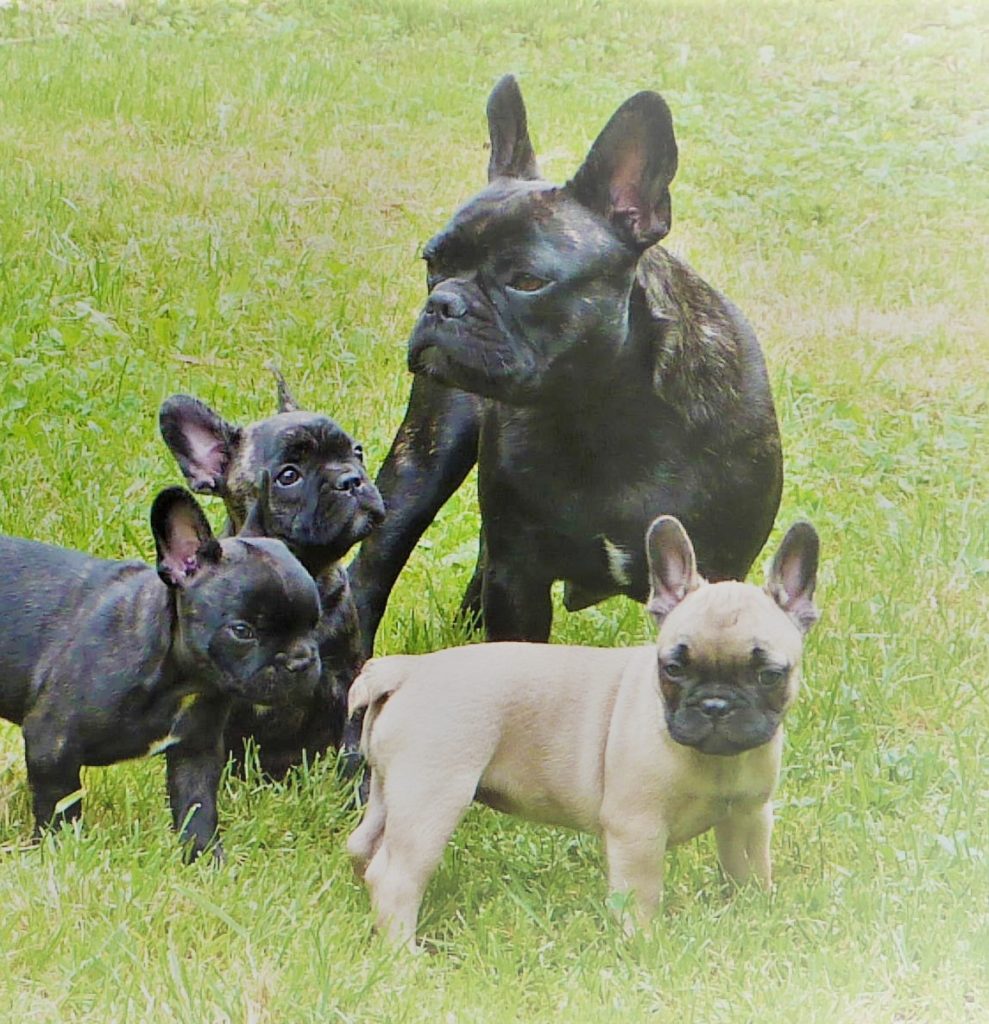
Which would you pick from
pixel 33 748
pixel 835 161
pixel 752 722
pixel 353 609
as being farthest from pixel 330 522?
pixel 835 161

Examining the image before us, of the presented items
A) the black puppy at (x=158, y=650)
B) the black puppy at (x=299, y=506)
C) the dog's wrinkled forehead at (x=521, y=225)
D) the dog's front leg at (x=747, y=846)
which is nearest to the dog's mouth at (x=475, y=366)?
the dog's wrinkled forehead at (x=521, y=225)

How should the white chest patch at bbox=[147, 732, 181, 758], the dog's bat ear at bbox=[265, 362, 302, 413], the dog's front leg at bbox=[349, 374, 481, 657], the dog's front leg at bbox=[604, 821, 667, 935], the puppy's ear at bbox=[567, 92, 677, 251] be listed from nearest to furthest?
1. the dog's front leg at bbox=[604, 821, 667, 935]
2. the puppy's ear at bbox=[567, 92, 677, 251]
3. the white chest patch at bbox=[147, 732, 181, 758]
4. the dog's bat ear at bbox=[265, 362, 302, 413]
5. the dog's front leg at bbox=[349, 374, 481, 657]

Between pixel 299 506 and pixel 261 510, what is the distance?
0.07m

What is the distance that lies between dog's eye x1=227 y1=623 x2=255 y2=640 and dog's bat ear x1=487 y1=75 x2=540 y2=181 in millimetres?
760

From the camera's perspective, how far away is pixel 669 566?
7.22ft

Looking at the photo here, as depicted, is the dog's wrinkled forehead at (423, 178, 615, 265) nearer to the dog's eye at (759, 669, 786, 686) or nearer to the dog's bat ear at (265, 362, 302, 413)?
the dog's bat ear at (265, 362, 302, 413)

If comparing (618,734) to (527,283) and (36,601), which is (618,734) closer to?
(527,283)

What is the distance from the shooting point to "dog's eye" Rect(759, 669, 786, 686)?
2.08 m

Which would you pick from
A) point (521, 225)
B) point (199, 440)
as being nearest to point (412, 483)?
point (199, 440)

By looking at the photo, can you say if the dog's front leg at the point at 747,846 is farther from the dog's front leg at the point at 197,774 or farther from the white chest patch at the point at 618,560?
the dog's front leg at the point at 197,774

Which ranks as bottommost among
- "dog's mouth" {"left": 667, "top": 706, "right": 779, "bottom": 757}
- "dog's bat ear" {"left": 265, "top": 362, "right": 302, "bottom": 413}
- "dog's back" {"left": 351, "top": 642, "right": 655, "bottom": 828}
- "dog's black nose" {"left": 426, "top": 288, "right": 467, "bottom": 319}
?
"dog's back" {"left": 351, "top": 642, "right": 655, "bottom": 828}

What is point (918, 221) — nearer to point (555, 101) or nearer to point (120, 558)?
point (555, 101)

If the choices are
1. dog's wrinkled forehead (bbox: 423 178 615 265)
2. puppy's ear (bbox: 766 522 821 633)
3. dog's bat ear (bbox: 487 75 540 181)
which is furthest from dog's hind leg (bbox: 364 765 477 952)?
dog's bat ear (bbox: 487 75 540 181)

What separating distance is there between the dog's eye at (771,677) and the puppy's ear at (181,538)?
76 cm
